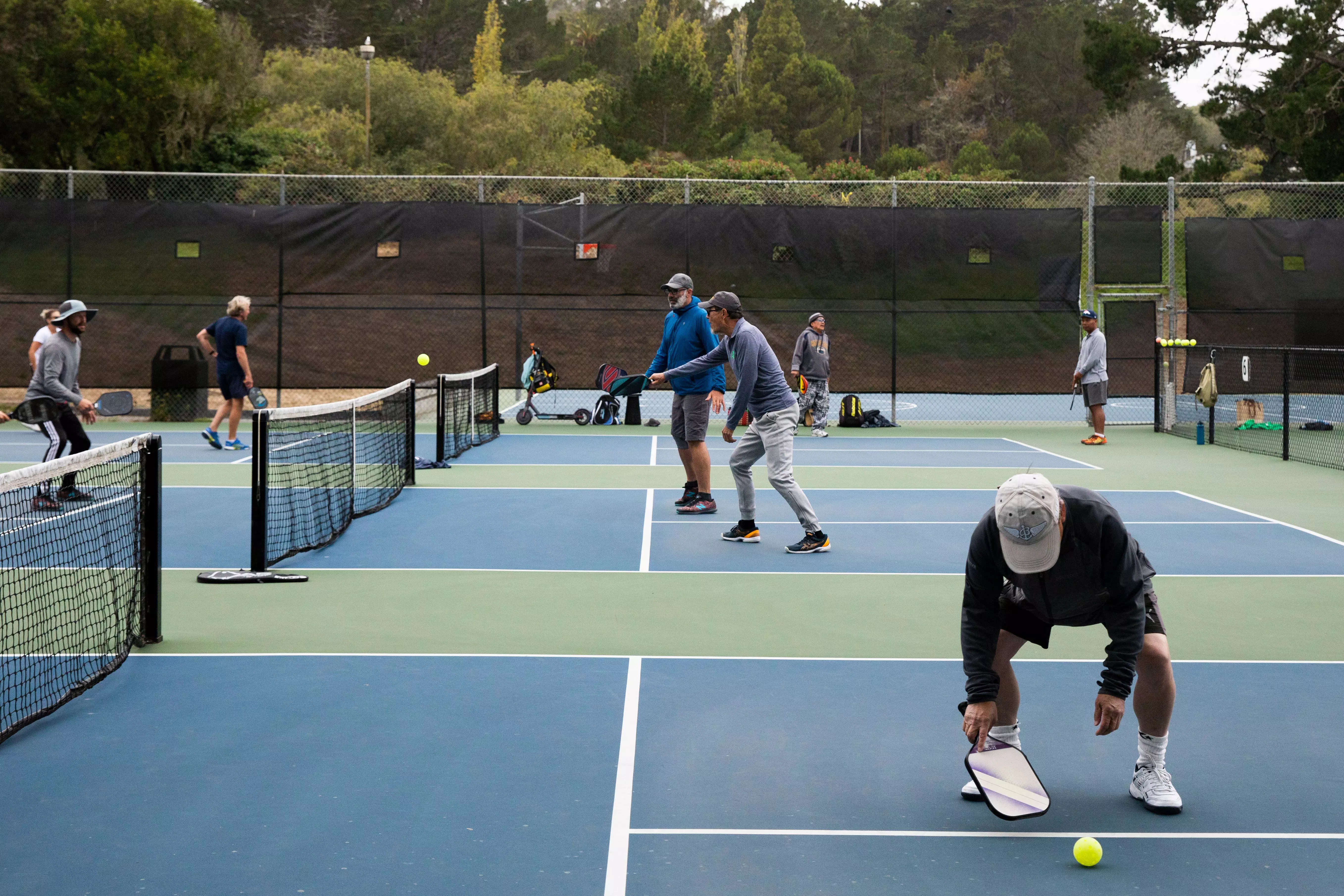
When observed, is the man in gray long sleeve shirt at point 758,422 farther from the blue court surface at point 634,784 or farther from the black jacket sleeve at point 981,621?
the black jacket sleeve at point 981,621

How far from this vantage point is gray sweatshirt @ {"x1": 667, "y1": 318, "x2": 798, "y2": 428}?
909 cm

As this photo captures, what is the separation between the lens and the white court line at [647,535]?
28.6 ft

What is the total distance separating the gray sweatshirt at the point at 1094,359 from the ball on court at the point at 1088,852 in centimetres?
1360

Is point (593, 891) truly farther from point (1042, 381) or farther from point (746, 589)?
point (1042, 381)

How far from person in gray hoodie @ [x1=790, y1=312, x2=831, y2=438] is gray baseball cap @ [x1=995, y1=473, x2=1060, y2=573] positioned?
13.6 m

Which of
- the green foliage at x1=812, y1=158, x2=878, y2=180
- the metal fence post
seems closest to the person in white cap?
the metal fence post

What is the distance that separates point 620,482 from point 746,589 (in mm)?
5192

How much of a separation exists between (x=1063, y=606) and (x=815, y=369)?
14.1 meters

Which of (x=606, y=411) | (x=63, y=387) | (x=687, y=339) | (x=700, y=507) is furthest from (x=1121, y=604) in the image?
(x=606, y=411)

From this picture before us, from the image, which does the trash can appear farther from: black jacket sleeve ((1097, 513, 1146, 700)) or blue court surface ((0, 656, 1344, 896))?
black jacket sleeve ((1097, 513, 1146, 700))

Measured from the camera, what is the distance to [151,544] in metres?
6.43

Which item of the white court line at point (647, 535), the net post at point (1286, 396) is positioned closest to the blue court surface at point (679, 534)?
the white court line at point (647, 535)

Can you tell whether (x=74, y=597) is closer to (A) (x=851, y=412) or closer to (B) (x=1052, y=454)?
(B) (x=1052, y=454)

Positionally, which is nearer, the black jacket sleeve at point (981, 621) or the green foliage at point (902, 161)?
the black jacket sleeve at point (981, 621)
